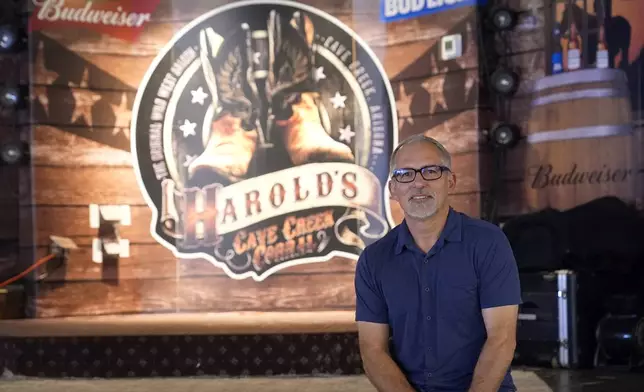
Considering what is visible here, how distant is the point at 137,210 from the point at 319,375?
193 cm

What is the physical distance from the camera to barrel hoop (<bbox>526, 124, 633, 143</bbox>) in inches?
199

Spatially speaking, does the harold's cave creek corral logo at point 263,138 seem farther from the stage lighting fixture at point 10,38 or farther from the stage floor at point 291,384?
the stage floor at point 291,384

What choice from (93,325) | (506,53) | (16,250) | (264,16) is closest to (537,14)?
(506,53)

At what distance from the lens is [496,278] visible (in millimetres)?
1926

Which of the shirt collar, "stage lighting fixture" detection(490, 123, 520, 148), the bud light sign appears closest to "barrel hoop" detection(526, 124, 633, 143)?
"stage lighting fixture" detection(490, 123, 520, 148)

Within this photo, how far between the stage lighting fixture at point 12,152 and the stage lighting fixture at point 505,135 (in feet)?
9.93

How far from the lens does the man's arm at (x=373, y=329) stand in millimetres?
1976

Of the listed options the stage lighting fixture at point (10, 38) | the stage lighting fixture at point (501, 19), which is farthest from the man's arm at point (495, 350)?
the stage lighting fixture at point (10, 38)

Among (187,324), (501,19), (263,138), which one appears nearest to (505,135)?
(501,19)

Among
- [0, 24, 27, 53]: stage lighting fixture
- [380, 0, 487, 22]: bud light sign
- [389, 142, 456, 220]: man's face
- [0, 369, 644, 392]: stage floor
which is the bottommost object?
[0, 369, 644, 392]: stage floor

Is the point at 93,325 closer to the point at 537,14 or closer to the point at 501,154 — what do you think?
the point at 501,154

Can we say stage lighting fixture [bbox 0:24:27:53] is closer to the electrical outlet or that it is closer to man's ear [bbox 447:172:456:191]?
the electrical outlet

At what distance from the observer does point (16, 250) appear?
5867mm

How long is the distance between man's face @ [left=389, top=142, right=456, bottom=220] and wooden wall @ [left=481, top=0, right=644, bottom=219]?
3.42 m
